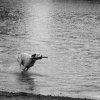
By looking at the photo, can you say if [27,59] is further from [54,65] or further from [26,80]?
[54,65]

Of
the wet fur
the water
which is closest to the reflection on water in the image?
the water

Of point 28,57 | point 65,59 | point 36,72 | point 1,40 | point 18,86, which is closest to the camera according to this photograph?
point 18,86

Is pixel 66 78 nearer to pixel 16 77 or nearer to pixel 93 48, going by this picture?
pixel 16 77

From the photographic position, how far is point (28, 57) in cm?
1565

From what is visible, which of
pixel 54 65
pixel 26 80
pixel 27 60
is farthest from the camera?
pixel 54 65

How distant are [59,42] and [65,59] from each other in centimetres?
681

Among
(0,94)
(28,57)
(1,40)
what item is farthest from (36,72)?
(1,40)

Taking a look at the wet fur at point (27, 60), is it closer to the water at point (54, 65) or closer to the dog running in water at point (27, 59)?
the dog running in water at point (27, 59)

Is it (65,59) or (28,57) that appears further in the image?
(65,59)

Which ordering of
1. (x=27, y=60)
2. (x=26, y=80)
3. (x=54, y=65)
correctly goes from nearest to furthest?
(x=26, y=80), (x=27, y=60), (x=54, y=65)

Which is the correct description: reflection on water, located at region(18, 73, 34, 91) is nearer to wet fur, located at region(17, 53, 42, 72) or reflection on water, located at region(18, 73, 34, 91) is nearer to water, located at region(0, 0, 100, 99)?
water, located at region(0, 0, 100, 99)

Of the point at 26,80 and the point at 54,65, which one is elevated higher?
the point at 26,80

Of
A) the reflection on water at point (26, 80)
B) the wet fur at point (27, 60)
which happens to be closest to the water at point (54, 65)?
the reflection on water at point (26, 80)

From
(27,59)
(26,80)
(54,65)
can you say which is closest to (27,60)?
(27,59)
